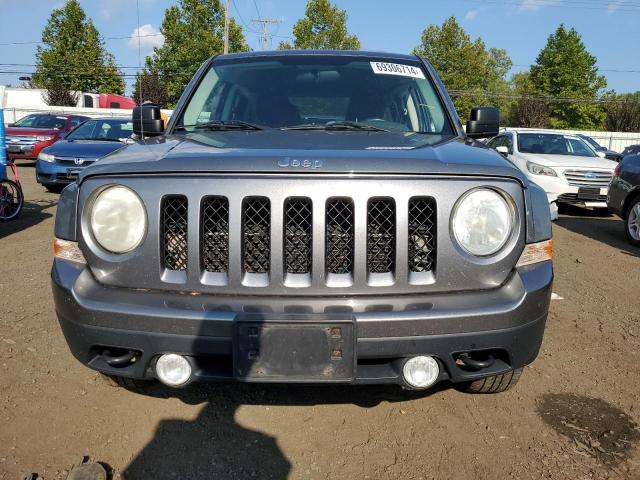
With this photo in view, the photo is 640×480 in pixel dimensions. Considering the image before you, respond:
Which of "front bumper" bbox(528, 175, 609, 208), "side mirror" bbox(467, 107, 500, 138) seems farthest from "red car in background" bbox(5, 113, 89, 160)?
"side mirror" bbox(467, 107, 500, 138)

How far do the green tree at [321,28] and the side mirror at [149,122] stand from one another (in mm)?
43242

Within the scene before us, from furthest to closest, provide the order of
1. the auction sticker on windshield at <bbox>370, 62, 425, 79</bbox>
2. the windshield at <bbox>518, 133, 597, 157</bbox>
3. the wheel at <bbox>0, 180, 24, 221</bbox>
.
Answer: the windshield at <bbox>518, 133, 597, 157</bbox>, the wheel at <bbox>0, 180, 24, 221</bbox>, the auction sticker on windshield at <bbox>370, 62, 425, 79</bbox>

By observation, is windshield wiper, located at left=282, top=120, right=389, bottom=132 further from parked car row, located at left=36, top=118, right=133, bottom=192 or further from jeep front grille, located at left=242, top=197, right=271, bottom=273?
parked car row, located at left=36, top=118, right=133, bottom=192

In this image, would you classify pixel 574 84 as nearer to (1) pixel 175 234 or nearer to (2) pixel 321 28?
(2) pixel 321 28

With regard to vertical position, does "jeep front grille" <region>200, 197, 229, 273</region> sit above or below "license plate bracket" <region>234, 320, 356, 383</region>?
above

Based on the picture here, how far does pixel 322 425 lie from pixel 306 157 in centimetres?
133

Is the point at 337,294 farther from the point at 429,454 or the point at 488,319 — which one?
the point at 429,454

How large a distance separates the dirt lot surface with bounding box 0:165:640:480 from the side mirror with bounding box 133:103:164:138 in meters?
1.50

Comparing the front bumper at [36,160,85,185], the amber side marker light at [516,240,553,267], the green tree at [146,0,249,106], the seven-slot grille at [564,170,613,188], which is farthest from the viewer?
the green tree at [146,0,249,106]

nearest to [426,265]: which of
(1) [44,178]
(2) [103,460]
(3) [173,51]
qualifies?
(2) [103,460]

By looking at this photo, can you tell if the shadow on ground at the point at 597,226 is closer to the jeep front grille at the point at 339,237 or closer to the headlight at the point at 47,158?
the jeep front grille at the point at 339,237

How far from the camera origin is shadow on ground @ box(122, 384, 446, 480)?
2268mm

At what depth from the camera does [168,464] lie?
2.30 meters

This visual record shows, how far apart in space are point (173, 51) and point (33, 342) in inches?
1547
